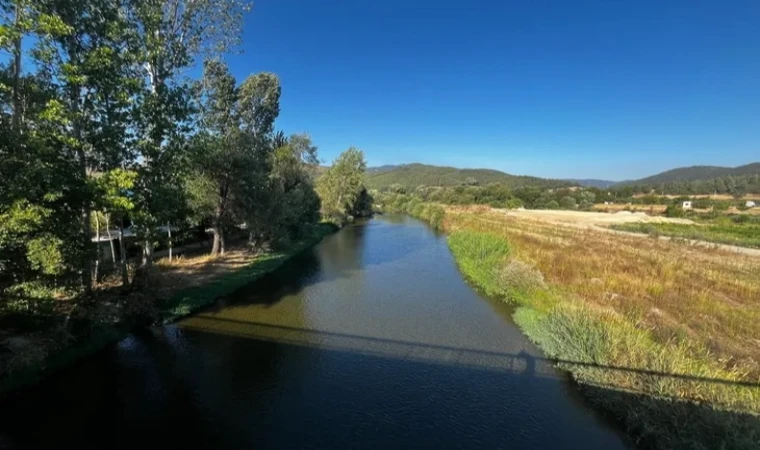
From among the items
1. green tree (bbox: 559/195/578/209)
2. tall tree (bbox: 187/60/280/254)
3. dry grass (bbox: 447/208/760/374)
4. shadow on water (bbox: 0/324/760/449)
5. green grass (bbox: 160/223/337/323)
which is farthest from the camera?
green tree (bbox: 559/195/578/209)

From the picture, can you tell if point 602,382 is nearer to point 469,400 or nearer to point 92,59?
point 469,400

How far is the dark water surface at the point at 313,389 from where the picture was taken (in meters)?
7.34

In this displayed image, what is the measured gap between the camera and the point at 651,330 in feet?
34.8

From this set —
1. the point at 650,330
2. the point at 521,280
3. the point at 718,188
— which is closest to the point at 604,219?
the point at 521,280

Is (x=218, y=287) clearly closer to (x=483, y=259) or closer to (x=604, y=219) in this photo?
(x=483, y=259)

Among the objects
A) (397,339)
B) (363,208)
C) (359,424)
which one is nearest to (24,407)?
(359,424)

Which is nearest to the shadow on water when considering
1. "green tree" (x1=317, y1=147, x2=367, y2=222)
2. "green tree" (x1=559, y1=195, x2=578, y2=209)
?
"green tree" (x1=317, y1=147, x2=367, y2=222)

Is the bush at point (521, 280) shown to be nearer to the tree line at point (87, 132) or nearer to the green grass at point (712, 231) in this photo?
the tree line at point (87, 132)

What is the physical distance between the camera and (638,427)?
24.3ft

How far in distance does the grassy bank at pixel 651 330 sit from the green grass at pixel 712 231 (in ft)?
45.0

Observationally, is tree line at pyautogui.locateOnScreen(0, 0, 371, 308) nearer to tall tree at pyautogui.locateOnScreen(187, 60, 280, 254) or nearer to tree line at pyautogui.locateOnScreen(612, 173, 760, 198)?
tall tree at pyautogui.locateOnScreen(187, 60, 280, 254)

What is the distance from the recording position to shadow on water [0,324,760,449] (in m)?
7.25

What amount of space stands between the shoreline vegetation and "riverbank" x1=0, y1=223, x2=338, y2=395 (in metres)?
13.2

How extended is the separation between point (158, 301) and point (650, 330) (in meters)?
17.3
